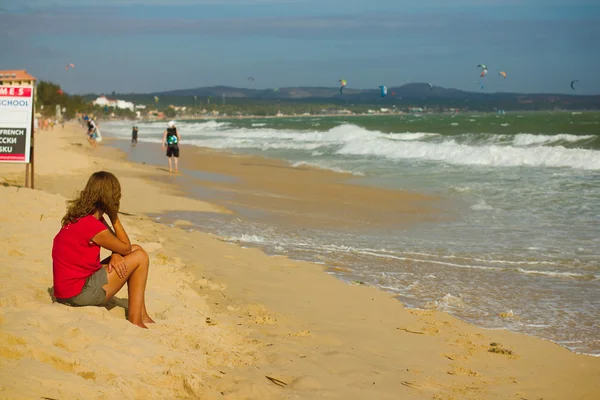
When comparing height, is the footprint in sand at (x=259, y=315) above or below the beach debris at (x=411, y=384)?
above

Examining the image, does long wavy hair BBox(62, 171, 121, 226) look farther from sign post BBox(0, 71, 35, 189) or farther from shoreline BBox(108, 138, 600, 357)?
sign post BBox(0, 71, 35, 189)

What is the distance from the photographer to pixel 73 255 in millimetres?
4836

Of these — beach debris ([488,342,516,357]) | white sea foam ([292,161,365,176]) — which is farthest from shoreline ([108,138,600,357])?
beach debris ([488,342,516,357])

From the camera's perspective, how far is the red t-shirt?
4.82 meters

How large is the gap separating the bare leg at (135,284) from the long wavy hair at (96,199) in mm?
377

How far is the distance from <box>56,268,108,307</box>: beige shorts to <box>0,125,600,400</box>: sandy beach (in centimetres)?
11

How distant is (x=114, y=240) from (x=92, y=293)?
0.39 m

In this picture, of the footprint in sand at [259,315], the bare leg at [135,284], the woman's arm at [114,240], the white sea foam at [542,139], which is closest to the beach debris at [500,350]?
the footprint in sand at [259,315]

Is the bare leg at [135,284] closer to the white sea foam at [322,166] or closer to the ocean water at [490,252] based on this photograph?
the ocean water at [490,252]

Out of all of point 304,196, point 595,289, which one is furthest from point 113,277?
point 304,196

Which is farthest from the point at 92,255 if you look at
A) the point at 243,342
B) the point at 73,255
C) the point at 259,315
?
the point at 259,315

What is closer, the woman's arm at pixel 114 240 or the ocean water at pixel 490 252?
the woman's arm at pixel 114 240

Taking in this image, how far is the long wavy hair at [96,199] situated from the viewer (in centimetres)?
485

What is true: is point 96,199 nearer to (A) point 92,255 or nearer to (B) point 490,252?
(A) point 92,255
